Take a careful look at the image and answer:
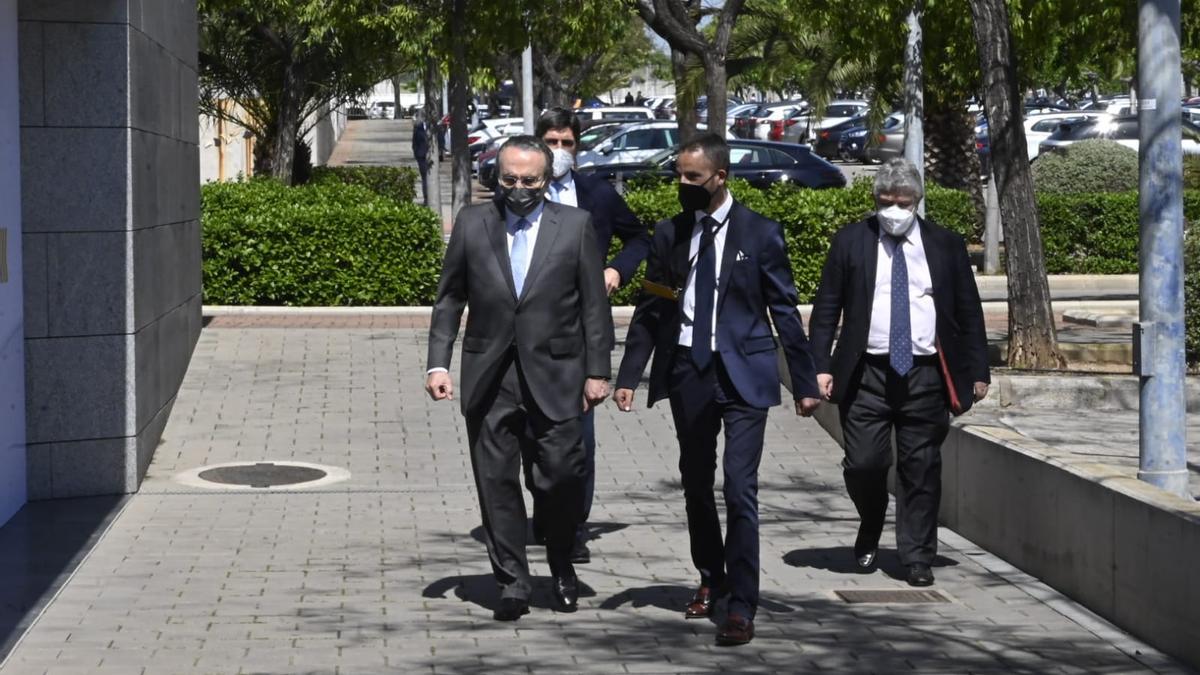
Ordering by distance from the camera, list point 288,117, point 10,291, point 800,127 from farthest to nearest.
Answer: point 800,127 → point 288,117 → point 10,291

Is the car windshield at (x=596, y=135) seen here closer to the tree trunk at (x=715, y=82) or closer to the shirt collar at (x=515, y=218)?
the tree trunk at (x=715, y=82)

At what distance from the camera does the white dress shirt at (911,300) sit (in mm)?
7586

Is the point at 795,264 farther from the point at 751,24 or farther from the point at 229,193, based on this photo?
the point at 751,24

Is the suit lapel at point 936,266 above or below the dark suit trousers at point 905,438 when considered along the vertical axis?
above

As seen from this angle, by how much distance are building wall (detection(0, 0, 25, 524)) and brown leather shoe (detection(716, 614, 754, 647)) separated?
3.82 meters

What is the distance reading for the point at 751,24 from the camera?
34.7 metres

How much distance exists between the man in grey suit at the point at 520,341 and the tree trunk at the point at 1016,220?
6529mm

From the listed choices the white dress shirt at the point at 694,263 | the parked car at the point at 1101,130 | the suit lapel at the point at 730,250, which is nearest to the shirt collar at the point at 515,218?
the white dress shirt at the point at 694,263

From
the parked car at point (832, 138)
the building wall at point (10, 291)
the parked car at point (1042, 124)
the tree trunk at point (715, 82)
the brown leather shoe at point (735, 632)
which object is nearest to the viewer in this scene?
the brown leather shoe at point (735, 632)

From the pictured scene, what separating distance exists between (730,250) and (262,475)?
415 centimetres

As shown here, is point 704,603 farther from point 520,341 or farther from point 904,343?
point 904,343

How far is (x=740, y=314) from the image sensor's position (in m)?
6.77

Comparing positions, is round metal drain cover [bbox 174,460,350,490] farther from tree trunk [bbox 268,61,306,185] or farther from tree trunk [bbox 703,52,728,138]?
tree trunk [bbox 268,61,306,185]

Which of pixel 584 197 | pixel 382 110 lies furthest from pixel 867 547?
pixel 382 110
